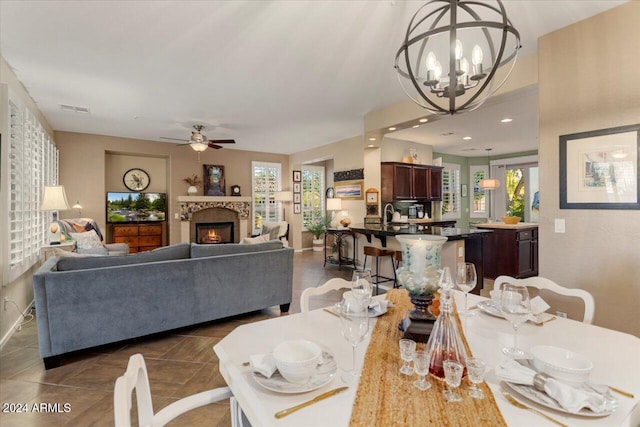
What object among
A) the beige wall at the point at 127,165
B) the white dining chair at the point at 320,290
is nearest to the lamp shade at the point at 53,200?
the beige wall at the point at 127,165

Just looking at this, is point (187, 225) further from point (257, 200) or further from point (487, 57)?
point (487, 57)

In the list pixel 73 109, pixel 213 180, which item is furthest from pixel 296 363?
pixel 213 180

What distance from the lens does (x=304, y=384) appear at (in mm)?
940

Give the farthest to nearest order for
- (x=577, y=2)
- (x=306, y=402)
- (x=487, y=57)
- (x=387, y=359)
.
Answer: (x=487, y=57) → (x=577, y=2) → (x=387, y=359) → (x=306, y=402)

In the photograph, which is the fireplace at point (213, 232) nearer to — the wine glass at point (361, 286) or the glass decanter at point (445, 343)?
the wine glass at point (361, 286)

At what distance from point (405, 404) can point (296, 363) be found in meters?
0.33

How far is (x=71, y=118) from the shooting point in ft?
17.3

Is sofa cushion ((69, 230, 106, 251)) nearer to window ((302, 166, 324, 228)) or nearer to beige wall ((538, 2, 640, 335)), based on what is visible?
window ((302, 166, 324, 228))

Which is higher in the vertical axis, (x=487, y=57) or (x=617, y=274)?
(x=487, y=57)

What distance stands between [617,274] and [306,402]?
268 centimetres

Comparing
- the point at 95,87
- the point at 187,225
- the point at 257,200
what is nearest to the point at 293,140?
the point at 257,200

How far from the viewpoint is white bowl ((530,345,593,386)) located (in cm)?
91

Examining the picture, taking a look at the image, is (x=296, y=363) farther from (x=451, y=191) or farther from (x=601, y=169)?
(x=451, y=191)

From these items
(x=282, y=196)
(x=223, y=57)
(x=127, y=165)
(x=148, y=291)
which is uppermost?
(x=223, y=57)
